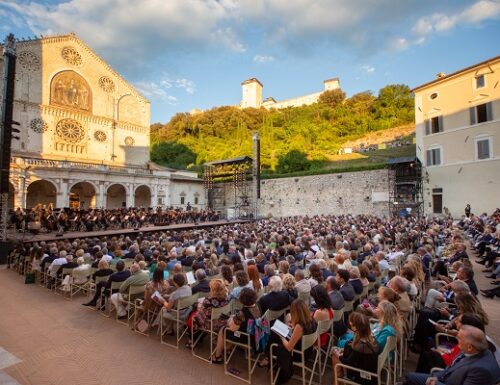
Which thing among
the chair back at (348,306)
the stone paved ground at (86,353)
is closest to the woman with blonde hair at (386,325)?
the chair back at (348,306)

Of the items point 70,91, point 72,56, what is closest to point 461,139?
point 70,91

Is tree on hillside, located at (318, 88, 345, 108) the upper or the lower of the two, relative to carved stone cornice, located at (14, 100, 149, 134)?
upper

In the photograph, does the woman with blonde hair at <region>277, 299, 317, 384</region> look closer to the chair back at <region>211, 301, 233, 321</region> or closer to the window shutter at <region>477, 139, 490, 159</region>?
the chair back at <region>211, 301, 233, 321</region>

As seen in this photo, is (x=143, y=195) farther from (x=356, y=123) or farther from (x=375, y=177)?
(x=356, y=123)

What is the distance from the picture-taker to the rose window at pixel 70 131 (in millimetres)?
26197

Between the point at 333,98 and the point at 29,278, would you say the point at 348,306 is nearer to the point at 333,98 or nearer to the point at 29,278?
the point at 29,278

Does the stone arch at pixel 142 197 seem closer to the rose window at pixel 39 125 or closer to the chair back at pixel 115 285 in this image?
the rose window at pixel 39 125

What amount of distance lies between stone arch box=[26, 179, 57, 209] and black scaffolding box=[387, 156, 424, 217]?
93.4 ft

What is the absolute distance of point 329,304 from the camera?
3732mm

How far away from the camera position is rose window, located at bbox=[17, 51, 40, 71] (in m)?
23.9

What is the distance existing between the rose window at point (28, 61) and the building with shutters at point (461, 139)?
33.7 meters

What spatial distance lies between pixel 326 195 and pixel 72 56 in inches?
1140

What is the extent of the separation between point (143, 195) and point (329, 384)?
101 ft

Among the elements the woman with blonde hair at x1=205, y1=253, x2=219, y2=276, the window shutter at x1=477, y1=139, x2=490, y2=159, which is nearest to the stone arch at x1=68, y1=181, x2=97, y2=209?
the woman with blonde hair at x1=205, y1=253, x2=219, y2=276
